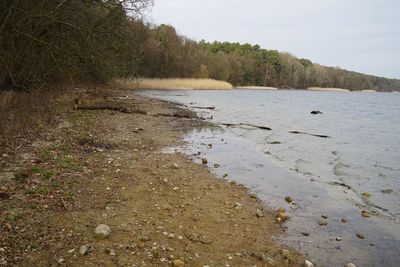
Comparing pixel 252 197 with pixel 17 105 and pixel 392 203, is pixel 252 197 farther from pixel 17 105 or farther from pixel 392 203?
pixel 17 105

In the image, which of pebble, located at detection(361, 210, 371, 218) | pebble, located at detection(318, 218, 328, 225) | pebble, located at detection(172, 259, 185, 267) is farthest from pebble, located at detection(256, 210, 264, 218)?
pebble, located at detection(172, 259, 185, 267)

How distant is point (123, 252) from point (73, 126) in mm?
8637

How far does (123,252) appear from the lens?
14.9 ft

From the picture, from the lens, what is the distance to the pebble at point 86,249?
439 centimetres

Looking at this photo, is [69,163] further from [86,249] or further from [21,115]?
[21,115]

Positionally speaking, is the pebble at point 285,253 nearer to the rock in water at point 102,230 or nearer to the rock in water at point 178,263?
the rock in water at point 178,263

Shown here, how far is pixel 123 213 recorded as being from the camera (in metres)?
5.70

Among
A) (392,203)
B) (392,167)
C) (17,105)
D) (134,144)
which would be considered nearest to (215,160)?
(134,144)

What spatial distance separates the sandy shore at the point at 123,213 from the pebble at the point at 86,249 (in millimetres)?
15

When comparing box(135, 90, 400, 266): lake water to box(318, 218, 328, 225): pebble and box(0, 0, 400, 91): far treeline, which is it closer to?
box(318, 218, 328, 225): pebble

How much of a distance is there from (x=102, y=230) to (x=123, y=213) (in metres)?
0.85

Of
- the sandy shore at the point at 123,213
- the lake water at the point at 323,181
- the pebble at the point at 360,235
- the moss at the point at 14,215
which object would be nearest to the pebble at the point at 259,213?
the sandy shore at the point at 123,213

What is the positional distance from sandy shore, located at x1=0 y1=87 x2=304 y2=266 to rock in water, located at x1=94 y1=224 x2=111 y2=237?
0.06m

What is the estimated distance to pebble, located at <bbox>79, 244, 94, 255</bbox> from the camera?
14.4 feet
